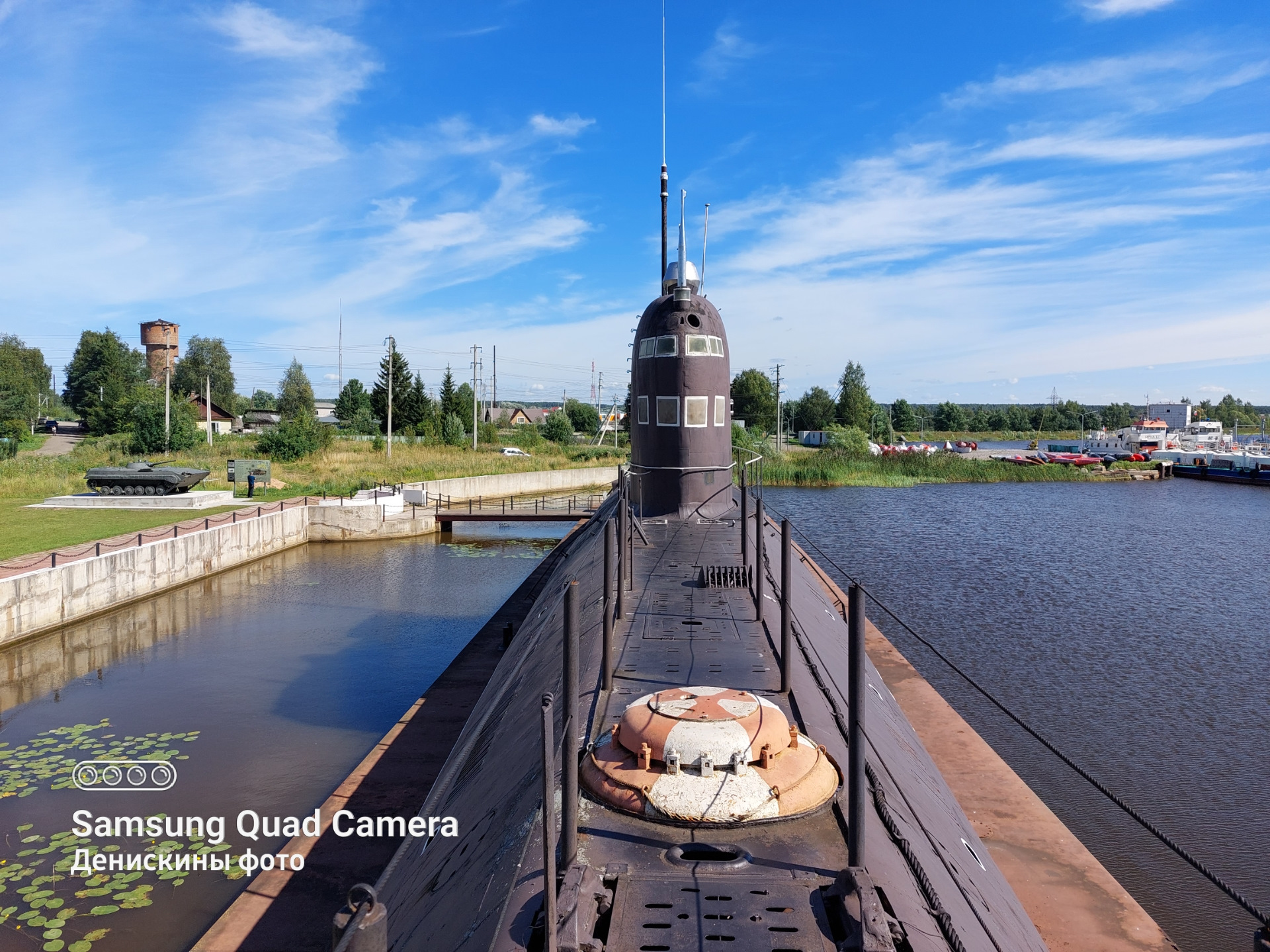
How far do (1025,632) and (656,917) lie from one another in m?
19.5

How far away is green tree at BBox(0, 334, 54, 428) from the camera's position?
66.8 m

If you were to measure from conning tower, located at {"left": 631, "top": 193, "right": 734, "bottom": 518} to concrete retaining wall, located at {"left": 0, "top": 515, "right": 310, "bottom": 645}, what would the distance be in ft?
48.1

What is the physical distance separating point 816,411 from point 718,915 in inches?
4692

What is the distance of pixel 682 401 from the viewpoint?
14.1 meters

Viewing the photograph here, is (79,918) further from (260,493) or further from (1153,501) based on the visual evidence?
(1153,501)

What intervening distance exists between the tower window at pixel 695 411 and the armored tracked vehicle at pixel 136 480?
1088 inches

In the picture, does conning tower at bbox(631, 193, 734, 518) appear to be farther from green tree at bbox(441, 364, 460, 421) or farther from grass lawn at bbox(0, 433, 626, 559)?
green tree at bbox(441, 364, 460, 421)

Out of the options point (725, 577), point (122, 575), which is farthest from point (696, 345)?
point (122, 575)

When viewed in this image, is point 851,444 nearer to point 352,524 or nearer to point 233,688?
point 352,524

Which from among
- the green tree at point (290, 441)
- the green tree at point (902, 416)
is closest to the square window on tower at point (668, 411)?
the green tree at point (290, 441)

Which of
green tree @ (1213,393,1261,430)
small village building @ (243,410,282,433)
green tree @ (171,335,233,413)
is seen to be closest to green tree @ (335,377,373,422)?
small village building @ (243,410,282,433)

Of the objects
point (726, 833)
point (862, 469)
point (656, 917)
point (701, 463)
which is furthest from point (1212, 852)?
point (862, 469)

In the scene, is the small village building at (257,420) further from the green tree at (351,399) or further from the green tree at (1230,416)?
the green tree at (1230,416)

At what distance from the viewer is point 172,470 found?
33.7 meters
